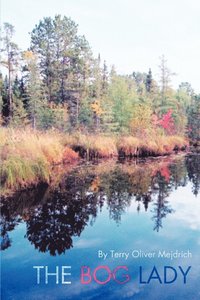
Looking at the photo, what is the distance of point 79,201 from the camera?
26.8ft

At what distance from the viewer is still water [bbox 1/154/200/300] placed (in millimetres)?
4137

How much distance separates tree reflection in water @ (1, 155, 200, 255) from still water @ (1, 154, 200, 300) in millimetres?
19

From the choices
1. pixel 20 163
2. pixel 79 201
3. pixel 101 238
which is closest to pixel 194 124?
pixel 79 201

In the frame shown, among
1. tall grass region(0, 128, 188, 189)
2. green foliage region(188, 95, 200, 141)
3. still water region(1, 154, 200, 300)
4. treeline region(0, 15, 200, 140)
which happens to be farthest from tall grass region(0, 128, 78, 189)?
green foliage region(188, 95, 200, 141)

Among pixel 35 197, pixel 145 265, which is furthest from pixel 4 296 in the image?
pixel 35 197

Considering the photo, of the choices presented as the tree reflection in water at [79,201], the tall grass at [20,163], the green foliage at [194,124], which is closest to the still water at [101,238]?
the tree reflection in water at [79,201]

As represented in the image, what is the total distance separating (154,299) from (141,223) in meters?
2.96

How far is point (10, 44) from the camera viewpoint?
105ft

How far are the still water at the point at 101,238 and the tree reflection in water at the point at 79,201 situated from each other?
19 mm

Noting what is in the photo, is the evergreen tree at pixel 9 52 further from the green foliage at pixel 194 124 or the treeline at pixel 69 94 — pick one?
the green foliage at pixel 194 124

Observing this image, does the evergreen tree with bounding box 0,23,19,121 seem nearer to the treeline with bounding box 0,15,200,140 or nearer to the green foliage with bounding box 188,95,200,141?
the treeline with bounding box 0,15,200,140

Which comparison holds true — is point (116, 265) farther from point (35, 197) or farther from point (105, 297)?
point (35, 197)

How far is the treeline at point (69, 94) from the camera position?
28.8 m

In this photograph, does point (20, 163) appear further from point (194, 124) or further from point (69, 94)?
point (194, 124)
